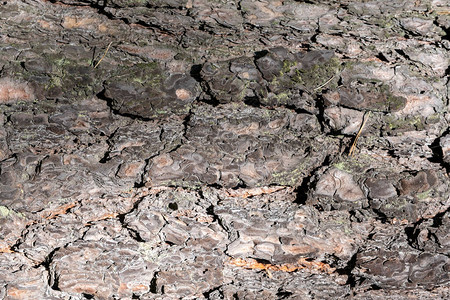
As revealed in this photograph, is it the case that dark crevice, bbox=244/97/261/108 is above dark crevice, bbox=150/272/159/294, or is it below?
above

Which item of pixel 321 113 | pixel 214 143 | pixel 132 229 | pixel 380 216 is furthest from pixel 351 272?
pixel 132 229

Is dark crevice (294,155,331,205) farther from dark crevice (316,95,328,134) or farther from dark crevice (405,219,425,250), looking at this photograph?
dark crevice (405,219,425,250)

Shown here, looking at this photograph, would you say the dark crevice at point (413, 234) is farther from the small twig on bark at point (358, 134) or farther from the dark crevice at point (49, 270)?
the dark crevice at point (49, 270)

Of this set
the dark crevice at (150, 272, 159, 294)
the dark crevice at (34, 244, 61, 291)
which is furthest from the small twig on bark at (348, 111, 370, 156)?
the dark crevice at (34, 244, 61, 291)

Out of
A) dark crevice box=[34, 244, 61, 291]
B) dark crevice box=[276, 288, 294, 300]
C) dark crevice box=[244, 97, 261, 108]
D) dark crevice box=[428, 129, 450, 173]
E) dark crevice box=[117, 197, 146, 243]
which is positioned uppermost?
dark crevice box=[244, 97, 261, 108]

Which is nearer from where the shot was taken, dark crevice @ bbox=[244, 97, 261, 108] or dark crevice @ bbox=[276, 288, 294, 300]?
dark crevice @ bbox=[244, 97, 261, 108]

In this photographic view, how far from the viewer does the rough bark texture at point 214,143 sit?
6.84 ft

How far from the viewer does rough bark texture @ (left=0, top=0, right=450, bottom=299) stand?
2.09 m

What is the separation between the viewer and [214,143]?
210 cm

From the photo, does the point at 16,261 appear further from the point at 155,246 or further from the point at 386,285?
the point at 386,285

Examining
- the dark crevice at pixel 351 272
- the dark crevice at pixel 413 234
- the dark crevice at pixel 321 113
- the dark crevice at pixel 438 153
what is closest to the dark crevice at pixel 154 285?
the dark crevice at pixel 351 272

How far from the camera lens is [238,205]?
216 centimetres

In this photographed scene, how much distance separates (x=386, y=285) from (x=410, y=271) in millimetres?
136

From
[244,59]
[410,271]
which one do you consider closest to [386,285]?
[410,271]
